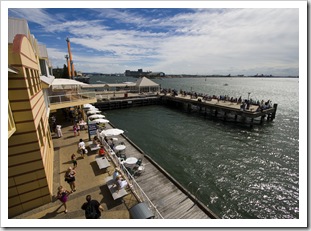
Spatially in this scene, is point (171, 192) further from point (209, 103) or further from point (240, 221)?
point (209, 103)

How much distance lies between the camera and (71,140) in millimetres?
15422

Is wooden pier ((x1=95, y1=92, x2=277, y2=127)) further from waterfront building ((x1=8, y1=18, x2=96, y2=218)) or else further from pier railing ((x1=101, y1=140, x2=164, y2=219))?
waterfront building ((x1=8, y1=18, x2=96, y2=218))

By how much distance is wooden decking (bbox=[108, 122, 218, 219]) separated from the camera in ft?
27.0

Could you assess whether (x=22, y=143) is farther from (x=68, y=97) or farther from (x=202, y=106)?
(x=202, y=106)

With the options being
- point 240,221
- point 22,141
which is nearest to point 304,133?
point 240,221

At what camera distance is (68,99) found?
17.8 metres

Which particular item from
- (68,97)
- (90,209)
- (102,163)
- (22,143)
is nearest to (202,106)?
(68,97)

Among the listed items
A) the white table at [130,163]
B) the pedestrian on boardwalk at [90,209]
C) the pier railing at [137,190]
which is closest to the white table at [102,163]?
the pier railing at [137,190]

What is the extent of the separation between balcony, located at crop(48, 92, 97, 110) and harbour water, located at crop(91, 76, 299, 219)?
7725 mm

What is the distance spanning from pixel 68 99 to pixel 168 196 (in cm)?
1479

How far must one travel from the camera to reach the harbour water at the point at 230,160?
11.7 metres

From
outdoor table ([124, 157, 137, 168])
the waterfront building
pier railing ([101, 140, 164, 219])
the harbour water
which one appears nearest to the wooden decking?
pier railing ([101, 140, 164, 219])

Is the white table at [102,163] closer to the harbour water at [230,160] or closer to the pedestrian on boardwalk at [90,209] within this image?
the pedestrian on boardwalk at [90,209]

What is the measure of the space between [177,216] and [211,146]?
13378 mm
